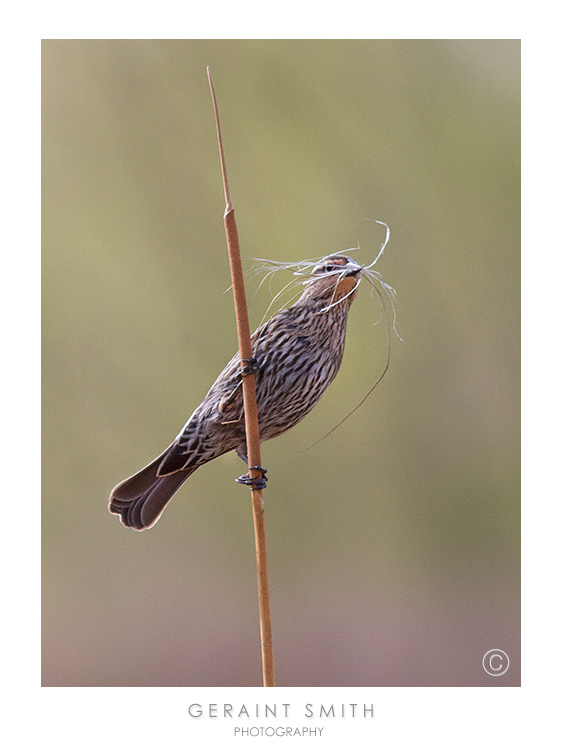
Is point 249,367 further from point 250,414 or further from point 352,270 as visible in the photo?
point 352,270

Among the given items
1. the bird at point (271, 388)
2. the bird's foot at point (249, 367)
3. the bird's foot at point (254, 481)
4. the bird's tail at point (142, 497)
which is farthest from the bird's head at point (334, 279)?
the bird's tail at point (142, 497)

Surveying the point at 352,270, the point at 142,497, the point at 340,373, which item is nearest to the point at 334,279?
the point at 352,270

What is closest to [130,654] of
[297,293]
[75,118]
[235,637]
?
[235,637]

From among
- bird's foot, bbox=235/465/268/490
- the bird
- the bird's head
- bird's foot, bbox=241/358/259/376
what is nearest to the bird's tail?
the bird

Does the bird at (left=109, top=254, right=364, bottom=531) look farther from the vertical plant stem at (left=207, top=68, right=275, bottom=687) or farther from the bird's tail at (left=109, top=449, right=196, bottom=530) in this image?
the vertical plant stem at (left=207, top=68, right=275, bottom=687)

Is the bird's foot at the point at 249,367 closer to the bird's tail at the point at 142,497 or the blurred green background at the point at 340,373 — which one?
the blurred green background at the point at 340,373

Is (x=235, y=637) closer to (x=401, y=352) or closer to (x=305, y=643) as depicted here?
(x=305, y=643)
